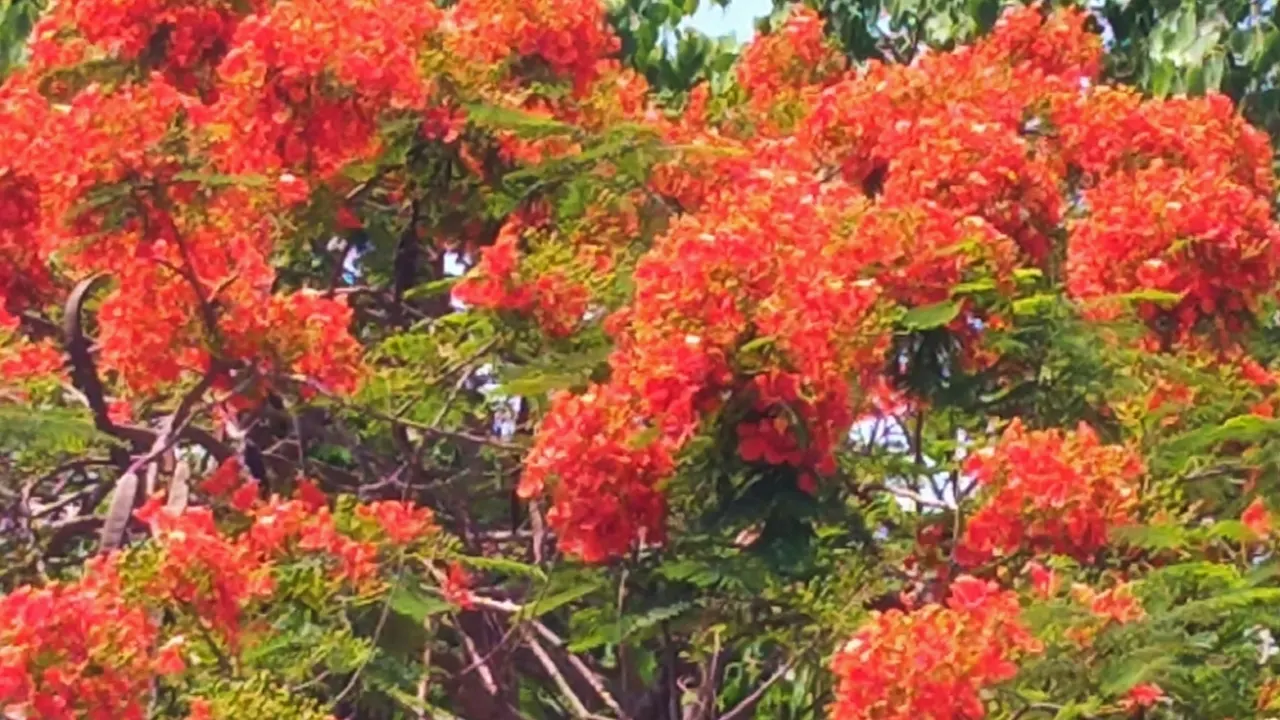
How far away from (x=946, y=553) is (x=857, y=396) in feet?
2.13

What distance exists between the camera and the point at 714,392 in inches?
223

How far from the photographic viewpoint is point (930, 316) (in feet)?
18.7

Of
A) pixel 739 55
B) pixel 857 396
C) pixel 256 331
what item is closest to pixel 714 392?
pixel 857 396

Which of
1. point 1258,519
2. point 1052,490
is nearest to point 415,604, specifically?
point 1052,490

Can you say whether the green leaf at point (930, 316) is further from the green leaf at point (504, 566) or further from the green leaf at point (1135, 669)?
the green leaf at point (504, 566)

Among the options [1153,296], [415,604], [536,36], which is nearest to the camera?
[415,604]

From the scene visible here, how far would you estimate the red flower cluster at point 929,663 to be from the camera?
203 inches

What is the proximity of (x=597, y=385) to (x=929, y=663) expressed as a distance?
3.81ft

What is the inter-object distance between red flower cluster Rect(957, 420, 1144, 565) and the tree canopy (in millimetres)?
11

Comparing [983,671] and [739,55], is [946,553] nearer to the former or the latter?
[983,671]

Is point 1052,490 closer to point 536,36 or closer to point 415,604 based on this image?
point 415,604

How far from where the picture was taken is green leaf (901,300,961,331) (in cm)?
568

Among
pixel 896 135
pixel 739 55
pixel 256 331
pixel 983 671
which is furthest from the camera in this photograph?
pixel 739 55

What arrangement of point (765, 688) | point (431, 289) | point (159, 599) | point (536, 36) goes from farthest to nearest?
1. point (536, 36)
2. point (431, 289)
3. point (765, 688)
4. point (159, 599)
